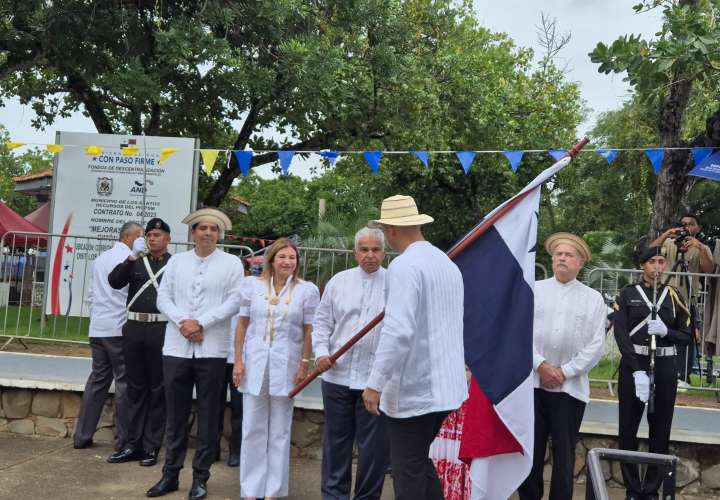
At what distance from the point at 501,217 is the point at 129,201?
6808mm

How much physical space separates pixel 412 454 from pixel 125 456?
12.2ft

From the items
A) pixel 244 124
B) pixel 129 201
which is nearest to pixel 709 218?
pixel 244 124

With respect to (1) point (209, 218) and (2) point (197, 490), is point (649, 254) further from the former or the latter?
(2) point (197, 490)

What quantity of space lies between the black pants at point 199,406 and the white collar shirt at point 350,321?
0.88m

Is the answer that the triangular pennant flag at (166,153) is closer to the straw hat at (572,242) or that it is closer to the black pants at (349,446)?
the black pants at (349,446)

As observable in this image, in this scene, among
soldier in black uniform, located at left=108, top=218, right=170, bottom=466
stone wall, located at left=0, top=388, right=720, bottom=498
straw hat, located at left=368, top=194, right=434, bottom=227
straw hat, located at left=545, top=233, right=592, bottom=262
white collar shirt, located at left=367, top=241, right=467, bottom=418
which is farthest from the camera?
soldier in black uniform, located at left=108, top=218, right=170, bottom=466

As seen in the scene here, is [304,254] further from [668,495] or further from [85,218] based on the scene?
[668,495]

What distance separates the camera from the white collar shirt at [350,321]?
566 centimetres

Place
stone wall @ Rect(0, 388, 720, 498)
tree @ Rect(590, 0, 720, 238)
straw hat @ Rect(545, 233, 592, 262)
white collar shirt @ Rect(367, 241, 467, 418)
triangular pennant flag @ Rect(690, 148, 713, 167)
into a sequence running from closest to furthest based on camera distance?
white collar shirt @ Rect(367, 241, 467, 418) < straw hat @ Rect(545, 233, 592, 262) < stone wall @ Rect(0, 388, 720, 498) < tree @ Rect(590, 0, 720, 238) < triangular pennant flag @ Rect(690, 148, 713, 167)

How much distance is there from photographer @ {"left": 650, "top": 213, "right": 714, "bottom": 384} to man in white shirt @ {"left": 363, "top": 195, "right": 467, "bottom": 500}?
4.41m

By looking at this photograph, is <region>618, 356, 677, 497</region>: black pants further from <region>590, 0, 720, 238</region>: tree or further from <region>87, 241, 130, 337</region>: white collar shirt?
<region>87, 241, 130, 337</region>: white collar shirt

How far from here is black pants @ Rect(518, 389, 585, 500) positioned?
559cm

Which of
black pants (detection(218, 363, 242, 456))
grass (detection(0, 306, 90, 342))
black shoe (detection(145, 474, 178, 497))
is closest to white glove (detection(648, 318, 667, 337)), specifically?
black pants (detection(218, 363, 242, 456))

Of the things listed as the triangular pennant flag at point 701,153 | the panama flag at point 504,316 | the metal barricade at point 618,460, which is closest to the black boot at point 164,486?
the panama flag at point 504,316
